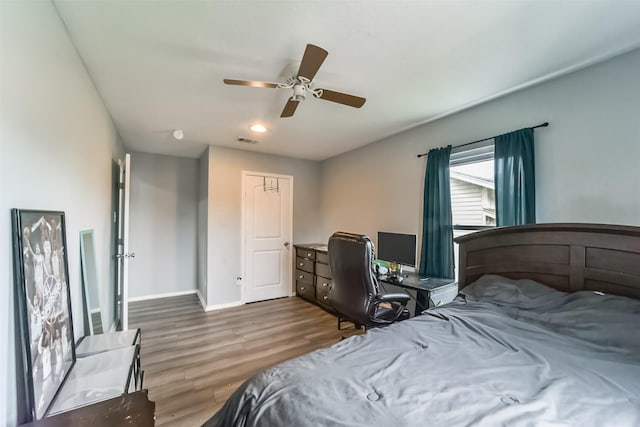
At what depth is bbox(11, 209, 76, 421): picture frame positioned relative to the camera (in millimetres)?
1014

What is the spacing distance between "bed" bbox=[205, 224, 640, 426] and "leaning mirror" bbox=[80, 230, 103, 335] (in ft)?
5.25

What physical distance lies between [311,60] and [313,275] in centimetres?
336

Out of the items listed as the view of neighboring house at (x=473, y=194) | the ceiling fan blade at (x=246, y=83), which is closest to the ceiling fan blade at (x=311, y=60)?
the ceiling fan blade at (x=246, y=83)

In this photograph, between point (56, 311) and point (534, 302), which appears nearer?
point (56, 311)

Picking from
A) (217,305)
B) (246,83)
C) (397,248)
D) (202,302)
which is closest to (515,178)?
(397,248)

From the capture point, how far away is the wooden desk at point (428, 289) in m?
2.54

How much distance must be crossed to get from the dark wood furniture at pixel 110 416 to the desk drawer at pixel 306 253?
3296mm

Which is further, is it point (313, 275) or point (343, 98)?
point (313, 275)

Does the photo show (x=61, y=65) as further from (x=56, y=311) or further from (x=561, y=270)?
(x=561, y=270)

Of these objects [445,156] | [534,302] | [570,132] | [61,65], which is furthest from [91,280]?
[570,132]

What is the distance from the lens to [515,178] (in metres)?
2.30

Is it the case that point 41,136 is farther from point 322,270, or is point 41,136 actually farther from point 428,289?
point 322,270

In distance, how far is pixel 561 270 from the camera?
5.90 feet

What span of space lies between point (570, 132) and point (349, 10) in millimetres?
1983
